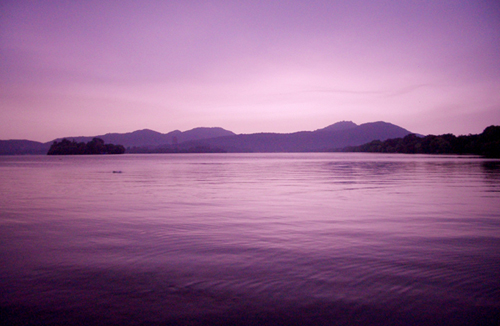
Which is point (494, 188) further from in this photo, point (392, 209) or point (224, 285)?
point (224, 285)

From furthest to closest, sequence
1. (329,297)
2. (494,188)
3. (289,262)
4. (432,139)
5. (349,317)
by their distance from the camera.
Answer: (432,139), (494,188), (289,262), (329,297), (349,317)

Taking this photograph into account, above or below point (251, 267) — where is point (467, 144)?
above

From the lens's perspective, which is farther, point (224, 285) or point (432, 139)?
point (432, 139)

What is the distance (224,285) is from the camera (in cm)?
727

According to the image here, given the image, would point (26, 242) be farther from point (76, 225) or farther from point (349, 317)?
point (349, 317)

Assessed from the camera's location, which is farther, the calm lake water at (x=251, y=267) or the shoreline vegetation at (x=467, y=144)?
the shoreline vegetation at (x=467, y=144)

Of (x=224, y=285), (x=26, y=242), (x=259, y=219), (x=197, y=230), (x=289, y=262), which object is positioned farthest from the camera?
(x=259, y=219)

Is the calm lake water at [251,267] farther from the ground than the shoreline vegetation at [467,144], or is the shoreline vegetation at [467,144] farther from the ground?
the shoreline vegetation at [467,144]

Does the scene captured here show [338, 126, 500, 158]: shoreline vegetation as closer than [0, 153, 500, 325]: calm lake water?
Result: No

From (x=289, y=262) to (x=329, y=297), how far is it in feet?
7.07

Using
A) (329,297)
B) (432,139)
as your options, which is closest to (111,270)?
(329,297)

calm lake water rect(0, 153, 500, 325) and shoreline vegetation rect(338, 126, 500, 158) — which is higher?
shoreline vegetation rect(338, 126, 500, 158)

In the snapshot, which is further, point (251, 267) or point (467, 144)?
point (467, 144)

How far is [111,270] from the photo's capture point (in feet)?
27.0
